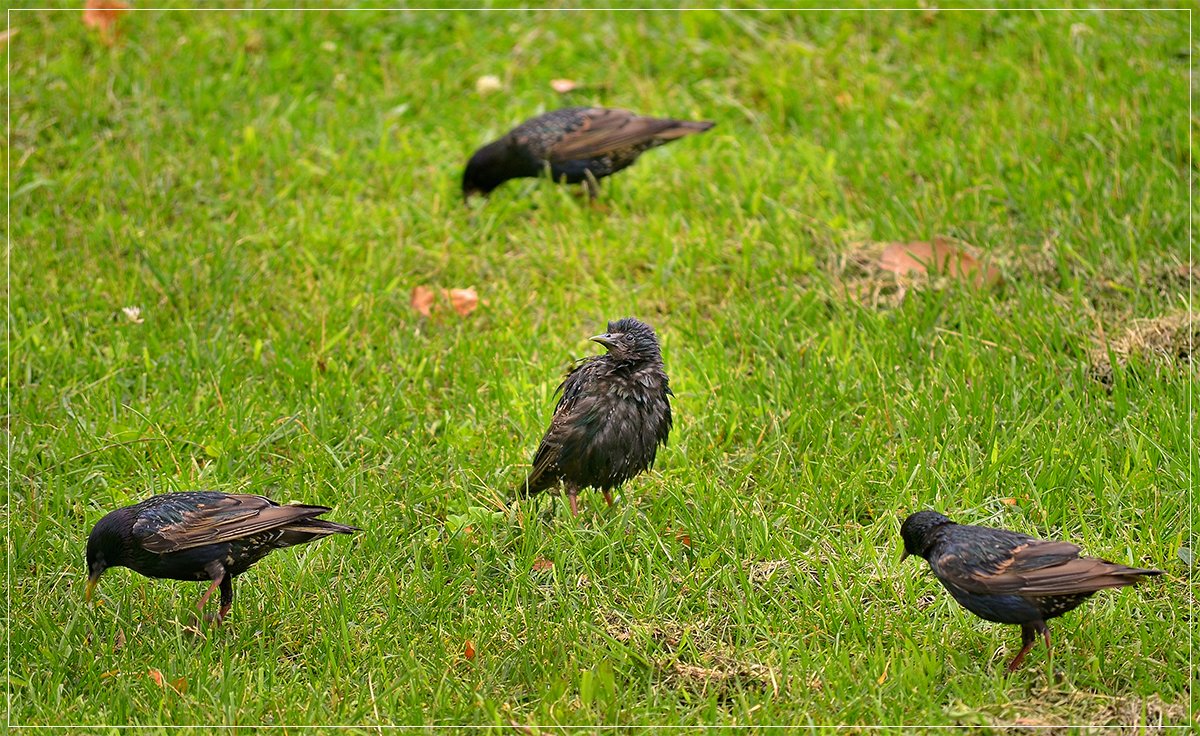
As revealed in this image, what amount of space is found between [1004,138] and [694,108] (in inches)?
81.7

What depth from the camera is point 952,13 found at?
30.5 feet

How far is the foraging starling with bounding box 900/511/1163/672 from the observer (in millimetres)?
4070

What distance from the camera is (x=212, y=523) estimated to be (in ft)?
15.5

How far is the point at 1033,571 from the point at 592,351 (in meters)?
2.96

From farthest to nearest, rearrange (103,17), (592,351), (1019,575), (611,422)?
(103,17)
(592,351)
(611,422)
(1019,575)

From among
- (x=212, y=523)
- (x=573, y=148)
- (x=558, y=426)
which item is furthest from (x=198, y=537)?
(x=573, y=148)

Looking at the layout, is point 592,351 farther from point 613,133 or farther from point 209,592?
point 209,592

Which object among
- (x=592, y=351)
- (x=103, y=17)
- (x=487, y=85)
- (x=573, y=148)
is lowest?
(x=592, y=351)

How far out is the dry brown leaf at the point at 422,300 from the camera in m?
7.03

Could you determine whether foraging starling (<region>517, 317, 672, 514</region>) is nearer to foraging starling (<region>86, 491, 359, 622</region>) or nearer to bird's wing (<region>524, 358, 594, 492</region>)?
bird's wing (<region>524, 358, 594, 492</region>)

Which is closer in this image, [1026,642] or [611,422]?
[1026,642]

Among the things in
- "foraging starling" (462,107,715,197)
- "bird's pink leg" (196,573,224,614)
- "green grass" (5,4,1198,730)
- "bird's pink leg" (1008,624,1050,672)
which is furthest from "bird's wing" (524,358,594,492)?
"foraging starling" (462,107,715,197)

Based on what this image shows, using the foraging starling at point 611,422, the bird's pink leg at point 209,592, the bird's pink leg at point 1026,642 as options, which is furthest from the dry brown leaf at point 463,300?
the bird's pink leg at point 1026,642

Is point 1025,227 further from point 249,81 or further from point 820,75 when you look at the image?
point 249,81
